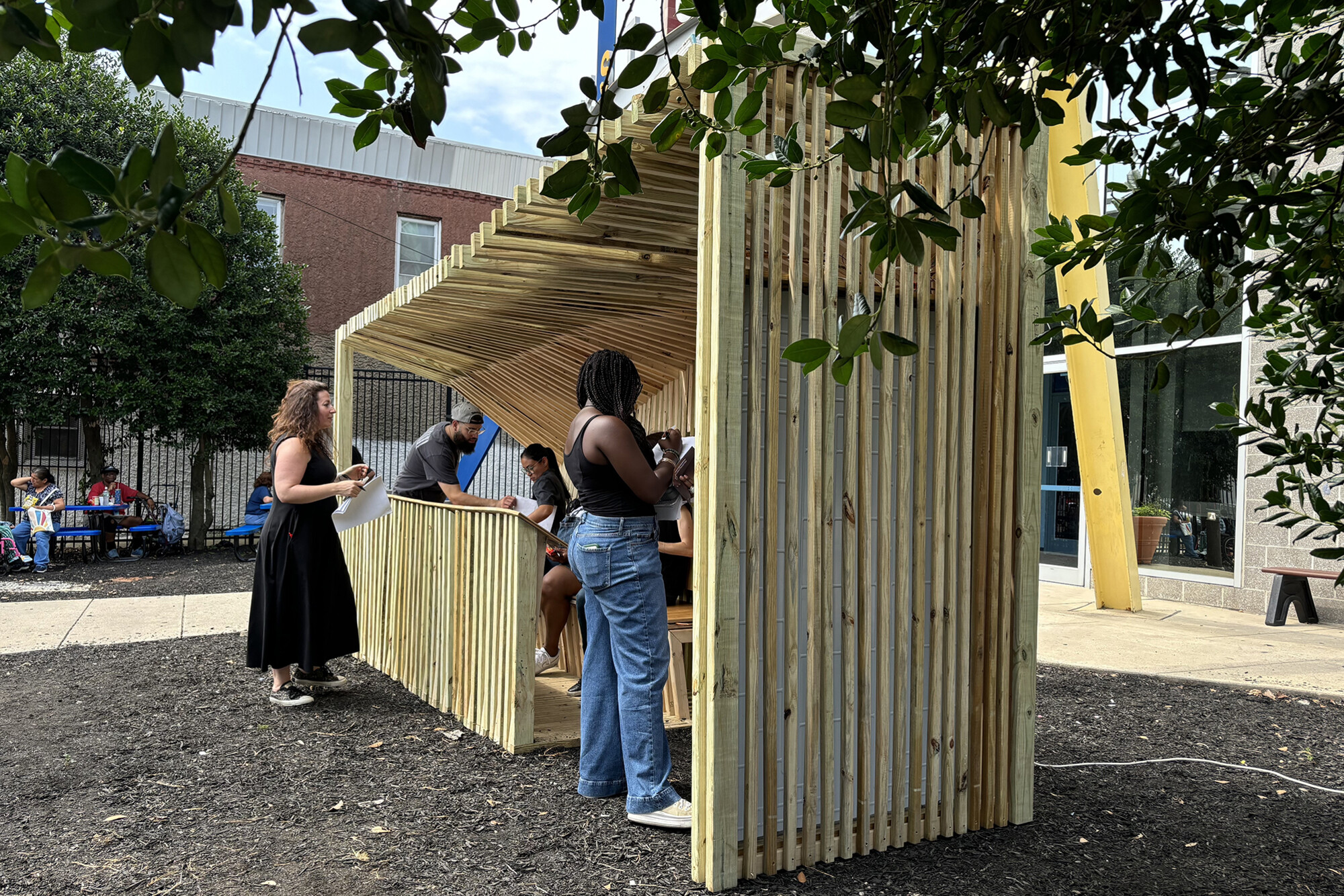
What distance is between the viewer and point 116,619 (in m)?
9.17

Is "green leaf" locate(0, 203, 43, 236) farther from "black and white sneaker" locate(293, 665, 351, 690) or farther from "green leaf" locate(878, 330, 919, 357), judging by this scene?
"black and white sneaker" locate(293, 665, 351, 690)

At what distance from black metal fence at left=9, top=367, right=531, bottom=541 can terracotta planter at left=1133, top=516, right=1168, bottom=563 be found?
10827 mm

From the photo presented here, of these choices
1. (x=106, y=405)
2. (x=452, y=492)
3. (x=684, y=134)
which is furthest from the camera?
(x=106, y=405)

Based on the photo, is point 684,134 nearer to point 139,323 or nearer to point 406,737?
point 406,737

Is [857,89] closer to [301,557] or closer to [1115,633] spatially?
[301,557]

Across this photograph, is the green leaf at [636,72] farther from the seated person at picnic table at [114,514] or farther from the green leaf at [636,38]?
the seated person at picnic table at [114,514]

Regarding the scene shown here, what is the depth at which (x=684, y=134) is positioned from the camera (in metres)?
3.65

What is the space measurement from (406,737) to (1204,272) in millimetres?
4465

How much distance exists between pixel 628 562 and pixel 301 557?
8.77 ft

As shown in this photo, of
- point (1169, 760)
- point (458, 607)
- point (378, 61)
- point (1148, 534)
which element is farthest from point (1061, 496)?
point (378, 61)

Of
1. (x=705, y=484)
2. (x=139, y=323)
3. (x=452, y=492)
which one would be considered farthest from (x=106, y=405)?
(x=705, y=484)

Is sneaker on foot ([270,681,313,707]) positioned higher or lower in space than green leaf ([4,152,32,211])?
lower

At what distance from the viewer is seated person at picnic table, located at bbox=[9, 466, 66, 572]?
42.7ft

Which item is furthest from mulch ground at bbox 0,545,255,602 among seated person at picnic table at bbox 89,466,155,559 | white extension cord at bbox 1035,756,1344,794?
white extension cord at bbox 1035,756,1344,794
